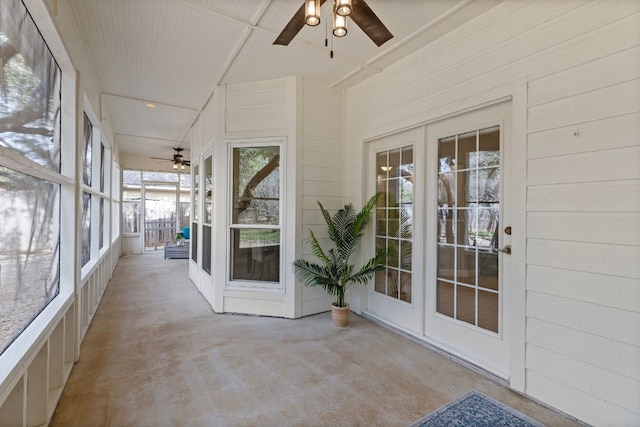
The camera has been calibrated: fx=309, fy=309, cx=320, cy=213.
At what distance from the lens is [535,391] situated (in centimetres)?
215

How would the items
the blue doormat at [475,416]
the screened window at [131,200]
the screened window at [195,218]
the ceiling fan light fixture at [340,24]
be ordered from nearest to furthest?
1. the ceiling fan light fixture at [340,24]
2. the blue doormat at [475,416]
3. the screened window at [195,218]
4. the screened window at [131,200]

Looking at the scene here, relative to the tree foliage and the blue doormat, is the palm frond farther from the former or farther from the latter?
the blue doormat

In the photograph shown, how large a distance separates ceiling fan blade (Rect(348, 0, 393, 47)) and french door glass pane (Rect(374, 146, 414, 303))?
5.01ft

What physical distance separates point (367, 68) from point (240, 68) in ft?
4.72

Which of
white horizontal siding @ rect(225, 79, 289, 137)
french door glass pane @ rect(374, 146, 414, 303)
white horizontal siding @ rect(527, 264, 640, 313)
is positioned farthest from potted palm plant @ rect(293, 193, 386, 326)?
white horizontal siding @ rect(527, 264, 640, 313)

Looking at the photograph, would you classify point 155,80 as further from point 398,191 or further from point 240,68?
point 398,191

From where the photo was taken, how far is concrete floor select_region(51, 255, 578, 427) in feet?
6.48

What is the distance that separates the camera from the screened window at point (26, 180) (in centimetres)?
153

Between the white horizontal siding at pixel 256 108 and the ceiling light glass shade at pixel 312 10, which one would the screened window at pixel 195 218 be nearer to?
the white horizontal siding at pixel 256 108

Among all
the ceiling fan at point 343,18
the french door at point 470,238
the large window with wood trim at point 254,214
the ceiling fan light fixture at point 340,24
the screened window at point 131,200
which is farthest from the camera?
the screened window at point 131,200

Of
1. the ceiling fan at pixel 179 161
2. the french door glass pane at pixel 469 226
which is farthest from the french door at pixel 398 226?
the ceiling fan at pixel 179 161

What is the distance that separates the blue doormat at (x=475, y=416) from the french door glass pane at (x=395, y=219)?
1.25m

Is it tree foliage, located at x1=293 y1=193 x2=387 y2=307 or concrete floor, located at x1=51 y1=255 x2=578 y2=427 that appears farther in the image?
tree foliage, located at x1=293 y1=193 x2=387 y2=307

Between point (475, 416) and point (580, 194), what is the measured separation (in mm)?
1561
